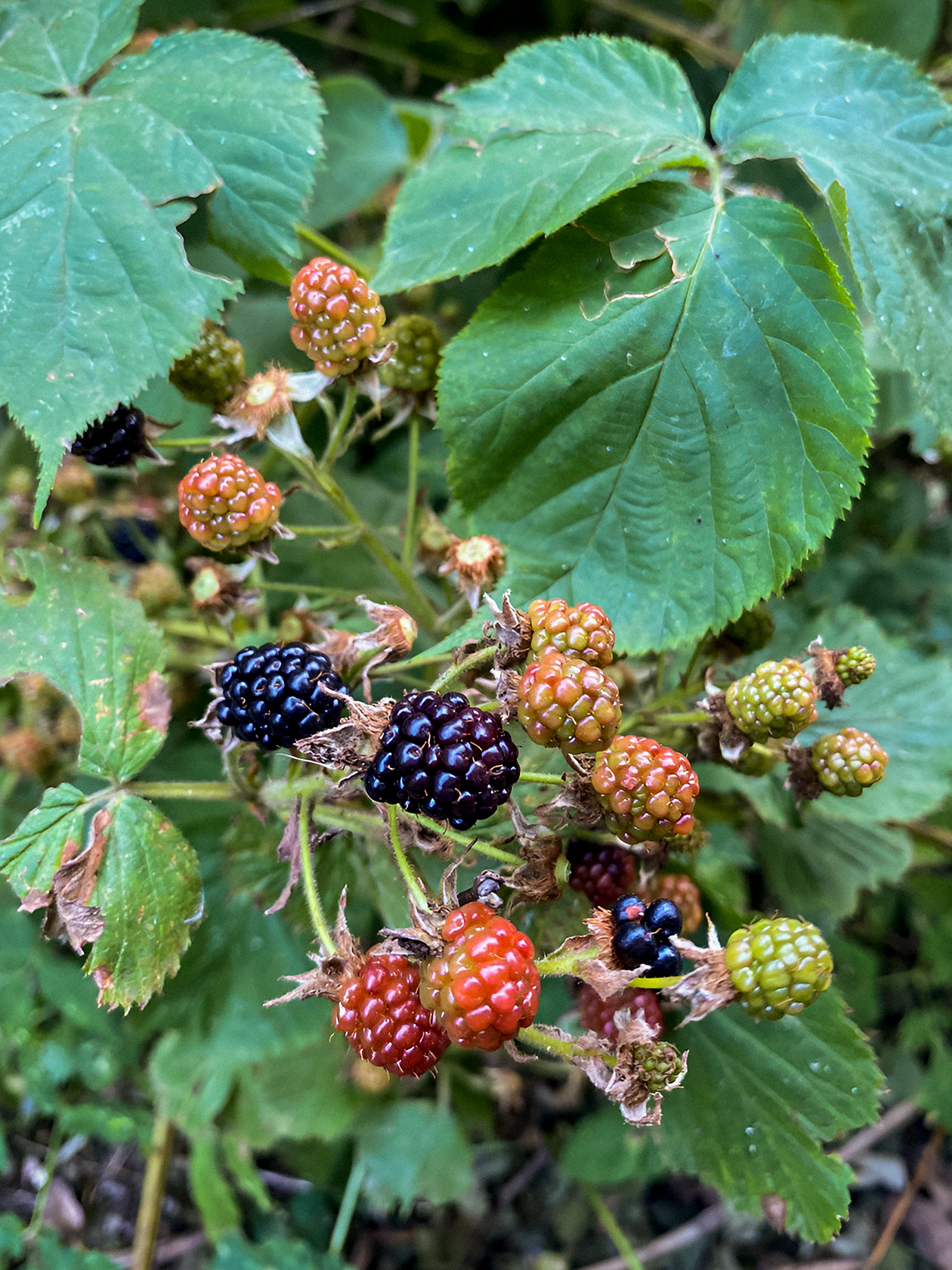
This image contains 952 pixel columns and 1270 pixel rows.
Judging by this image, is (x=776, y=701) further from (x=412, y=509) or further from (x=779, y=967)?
(x=412, y=509)

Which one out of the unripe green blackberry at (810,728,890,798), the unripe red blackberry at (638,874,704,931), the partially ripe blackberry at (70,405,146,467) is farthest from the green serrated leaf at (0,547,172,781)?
the unripe green blackberry at (810,728,890,798)

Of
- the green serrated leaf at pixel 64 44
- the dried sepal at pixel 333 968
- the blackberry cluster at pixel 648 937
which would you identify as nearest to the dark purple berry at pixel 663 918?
the blackberry cluster at pixel 648 937

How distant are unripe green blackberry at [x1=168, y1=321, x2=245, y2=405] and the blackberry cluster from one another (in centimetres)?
73

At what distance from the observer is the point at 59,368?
879 mm

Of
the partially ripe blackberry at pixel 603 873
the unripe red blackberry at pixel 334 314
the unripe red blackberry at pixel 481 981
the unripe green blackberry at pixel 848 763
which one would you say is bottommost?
the partially ripe blackberry at pixel 603 873

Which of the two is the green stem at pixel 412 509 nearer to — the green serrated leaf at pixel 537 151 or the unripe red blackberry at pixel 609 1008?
the green serrated leaf at pixel 537 151

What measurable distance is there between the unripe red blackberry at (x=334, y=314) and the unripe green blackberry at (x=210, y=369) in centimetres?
11

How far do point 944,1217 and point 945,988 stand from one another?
0.47 m

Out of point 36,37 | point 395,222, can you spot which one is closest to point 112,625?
point 395,222

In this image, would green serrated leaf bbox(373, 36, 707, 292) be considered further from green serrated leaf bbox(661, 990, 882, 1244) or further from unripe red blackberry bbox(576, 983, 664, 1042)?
green serrated leaf bbox(661, 990, 882, 1244)

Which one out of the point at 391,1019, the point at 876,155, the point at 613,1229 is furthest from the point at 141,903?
the point at 613,1229

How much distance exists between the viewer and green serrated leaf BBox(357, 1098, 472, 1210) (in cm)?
163

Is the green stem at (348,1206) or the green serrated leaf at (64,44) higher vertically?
the green serrated leaf at (64,44)

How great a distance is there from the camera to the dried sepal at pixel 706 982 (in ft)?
2.22
